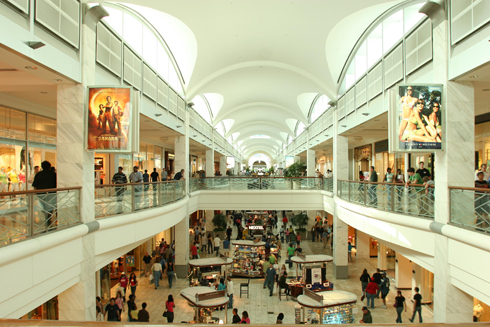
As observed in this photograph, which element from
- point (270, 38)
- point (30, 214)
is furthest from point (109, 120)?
point (270, 38)

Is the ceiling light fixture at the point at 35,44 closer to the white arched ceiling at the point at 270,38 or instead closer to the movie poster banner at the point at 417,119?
the white arched ceiling at the point at 270,38

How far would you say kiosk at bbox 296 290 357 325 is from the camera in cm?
924

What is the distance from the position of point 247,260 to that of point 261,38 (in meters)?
10.8

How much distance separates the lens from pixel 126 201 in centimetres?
866

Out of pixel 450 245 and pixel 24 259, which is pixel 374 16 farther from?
pixel 24 259

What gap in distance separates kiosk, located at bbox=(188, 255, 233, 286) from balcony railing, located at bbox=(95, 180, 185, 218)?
361 cm

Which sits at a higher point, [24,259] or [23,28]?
[23,28]

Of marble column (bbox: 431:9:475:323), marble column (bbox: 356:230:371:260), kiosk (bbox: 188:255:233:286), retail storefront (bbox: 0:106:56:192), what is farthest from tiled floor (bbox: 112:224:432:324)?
retail storefront (bbox: 0:106:56:192)

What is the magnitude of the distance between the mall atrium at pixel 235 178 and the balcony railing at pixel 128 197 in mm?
59

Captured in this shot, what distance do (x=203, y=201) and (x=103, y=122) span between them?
1177cm

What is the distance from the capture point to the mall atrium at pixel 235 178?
5.83 m

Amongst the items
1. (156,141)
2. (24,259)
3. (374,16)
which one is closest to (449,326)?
(24,259)

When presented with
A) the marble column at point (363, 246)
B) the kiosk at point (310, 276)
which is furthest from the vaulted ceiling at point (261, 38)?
the marble column at point (363, 246)

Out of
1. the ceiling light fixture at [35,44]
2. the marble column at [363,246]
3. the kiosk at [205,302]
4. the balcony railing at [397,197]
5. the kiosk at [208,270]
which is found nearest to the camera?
the ceiling light fixture at [35,44]
